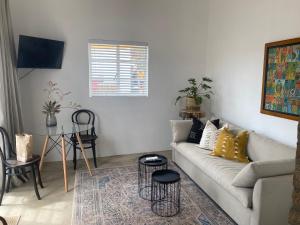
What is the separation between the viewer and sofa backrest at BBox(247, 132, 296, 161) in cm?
252

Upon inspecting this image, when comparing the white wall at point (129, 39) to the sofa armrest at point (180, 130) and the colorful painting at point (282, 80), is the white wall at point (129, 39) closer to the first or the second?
the sofa armrest at point (180, 130)

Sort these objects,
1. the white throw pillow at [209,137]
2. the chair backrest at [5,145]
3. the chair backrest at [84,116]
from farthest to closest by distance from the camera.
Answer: the chair backrest at [84,116] < the white throw pillow at [209,137] < the chair backrest at [5,145]

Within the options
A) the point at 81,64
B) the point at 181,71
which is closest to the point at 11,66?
the point at 81,64

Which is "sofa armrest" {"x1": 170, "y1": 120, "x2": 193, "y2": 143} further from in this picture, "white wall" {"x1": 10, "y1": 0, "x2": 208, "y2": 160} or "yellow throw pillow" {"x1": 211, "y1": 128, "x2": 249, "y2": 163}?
"white wall" {"x1": 10, "y1": 0, "x2": 208, "y2": 160}

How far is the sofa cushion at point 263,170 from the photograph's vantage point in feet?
6.76

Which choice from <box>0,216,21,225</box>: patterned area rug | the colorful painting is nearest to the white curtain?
<box>0,216,21,225</box>: patterned area rug

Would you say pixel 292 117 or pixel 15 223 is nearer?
pixel 15 223

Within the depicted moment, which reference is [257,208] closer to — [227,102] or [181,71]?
[227,102]

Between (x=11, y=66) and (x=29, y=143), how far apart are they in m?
1.21

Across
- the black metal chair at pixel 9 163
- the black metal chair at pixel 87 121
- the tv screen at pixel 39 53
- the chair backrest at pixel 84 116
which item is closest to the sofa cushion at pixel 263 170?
the black metal chair at pixel 9 163

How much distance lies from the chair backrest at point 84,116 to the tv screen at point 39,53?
32.6 inches

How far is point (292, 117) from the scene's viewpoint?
2785 millimetres

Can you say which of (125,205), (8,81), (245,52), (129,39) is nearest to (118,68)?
(129,39)

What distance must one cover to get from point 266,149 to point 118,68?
2720 millimetres
